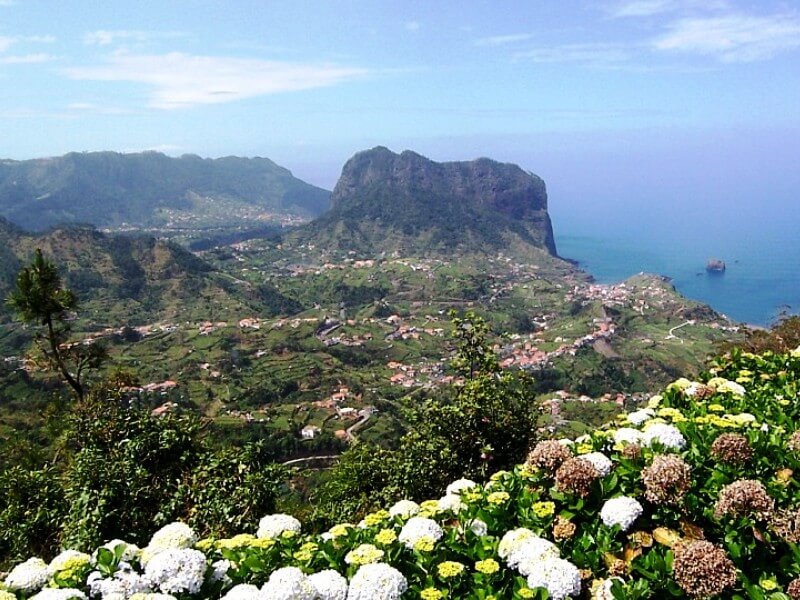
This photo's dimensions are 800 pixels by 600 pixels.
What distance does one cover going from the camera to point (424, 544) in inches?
186

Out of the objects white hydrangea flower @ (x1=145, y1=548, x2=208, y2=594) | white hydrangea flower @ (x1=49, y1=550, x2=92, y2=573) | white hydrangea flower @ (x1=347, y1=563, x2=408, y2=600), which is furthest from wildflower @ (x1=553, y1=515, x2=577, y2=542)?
white hydrangea flower @ (x1=49, y1=550, x2=92, y2=573)

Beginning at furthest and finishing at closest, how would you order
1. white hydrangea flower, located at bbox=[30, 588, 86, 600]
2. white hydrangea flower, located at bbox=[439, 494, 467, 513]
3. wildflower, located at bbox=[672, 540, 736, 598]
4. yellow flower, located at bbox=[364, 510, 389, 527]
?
1. white hydrangea flower, located at bbox=[439, 494, 467, 513]
2. yellow flower, located at bbox=[364, 510, 389, 527]
3. white hydrangea flower, located at bbox=[30, 588, 86, 600]
4. wildflower, located at bbox=[672, 540, 736, 598]

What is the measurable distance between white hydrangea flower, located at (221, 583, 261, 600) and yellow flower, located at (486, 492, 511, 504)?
98.7 inches

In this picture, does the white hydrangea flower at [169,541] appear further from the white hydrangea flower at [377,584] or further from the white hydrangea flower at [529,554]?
the white hydrangea flower at [529,554]

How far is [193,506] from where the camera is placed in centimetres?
863

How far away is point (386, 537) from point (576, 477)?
2.03m

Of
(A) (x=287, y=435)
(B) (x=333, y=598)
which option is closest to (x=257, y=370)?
(A) (x=287, y=435)

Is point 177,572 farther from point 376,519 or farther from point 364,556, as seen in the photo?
point 376,519

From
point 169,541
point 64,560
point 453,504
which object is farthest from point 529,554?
point 64,560

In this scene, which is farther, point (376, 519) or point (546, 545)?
point (376, 519)

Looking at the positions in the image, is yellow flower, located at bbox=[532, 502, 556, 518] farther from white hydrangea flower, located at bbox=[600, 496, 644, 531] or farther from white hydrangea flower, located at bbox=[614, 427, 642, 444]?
white hydrangea flower, located at bbox=[614, 427, 642, 444]

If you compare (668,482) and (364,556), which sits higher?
(668,482)

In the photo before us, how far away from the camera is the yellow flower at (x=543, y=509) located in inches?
203

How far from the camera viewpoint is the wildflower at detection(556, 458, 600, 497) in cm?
539
